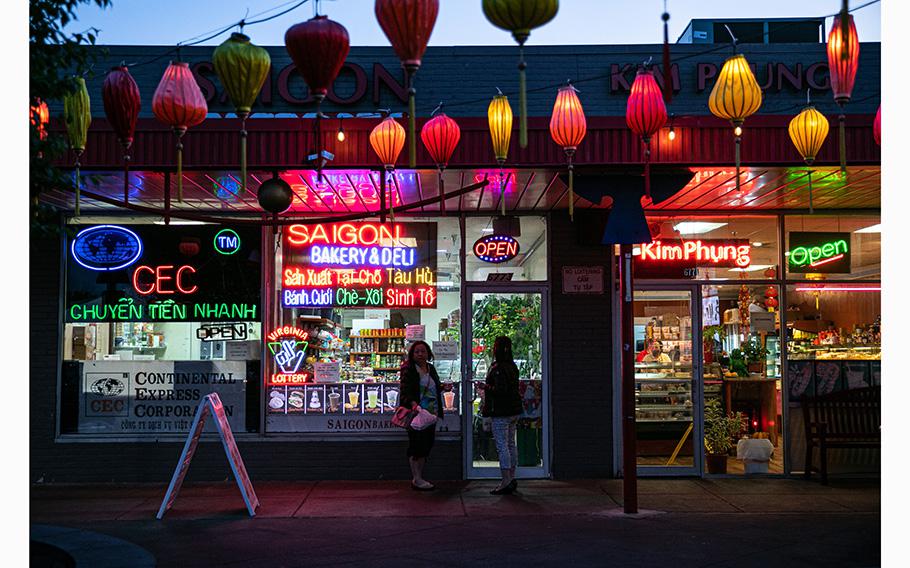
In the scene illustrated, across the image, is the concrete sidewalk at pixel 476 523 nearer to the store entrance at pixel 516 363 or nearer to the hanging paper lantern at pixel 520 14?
the store entrance at pixel 516 363

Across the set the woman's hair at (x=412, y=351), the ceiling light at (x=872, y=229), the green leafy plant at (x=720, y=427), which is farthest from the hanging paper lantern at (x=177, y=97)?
the ceiling light at (x=872, y=229)

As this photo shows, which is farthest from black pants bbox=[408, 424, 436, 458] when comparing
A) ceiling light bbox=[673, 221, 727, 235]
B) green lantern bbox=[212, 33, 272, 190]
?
green lantern bbox=[212, 33, 272, 190]

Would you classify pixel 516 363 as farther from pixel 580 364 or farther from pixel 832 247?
pixel 832 247

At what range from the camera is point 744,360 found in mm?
12008

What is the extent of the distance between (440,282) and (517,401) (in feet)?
7.02

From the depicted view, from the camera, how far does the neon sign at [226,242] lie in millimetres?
11844

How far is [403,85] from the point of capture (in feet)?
41.4

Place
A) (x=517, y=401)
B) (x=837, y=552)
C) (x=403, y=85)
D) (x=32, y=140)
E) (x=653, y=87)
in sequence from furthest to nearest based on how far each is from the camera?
1. (x=403, y=85)
2. (x=517, y=401)
3. (x=653, y=87)
4. (x=837, y=552)
5. (x=32, y=140)

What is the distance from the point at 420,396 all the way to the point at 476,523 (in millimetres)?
2195

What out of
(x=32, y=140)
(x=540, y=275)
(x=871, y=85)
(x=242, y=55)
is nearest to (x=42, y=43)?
(x=32, y=140)

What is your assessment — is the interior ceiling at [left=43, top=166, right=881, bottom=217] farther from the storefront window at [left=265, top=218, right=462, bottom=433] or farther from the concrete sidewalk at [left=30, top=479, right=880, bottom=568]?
the concrete sidewalk at [left=30, top=479, right=880, bottom=568]

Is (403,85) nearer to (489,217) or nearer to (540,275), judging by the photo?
(489,217)

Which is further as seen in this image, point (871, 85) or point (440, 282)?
point (871, 85)

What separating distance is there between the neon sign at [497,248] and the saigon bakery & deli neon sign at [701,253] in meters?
1.71
